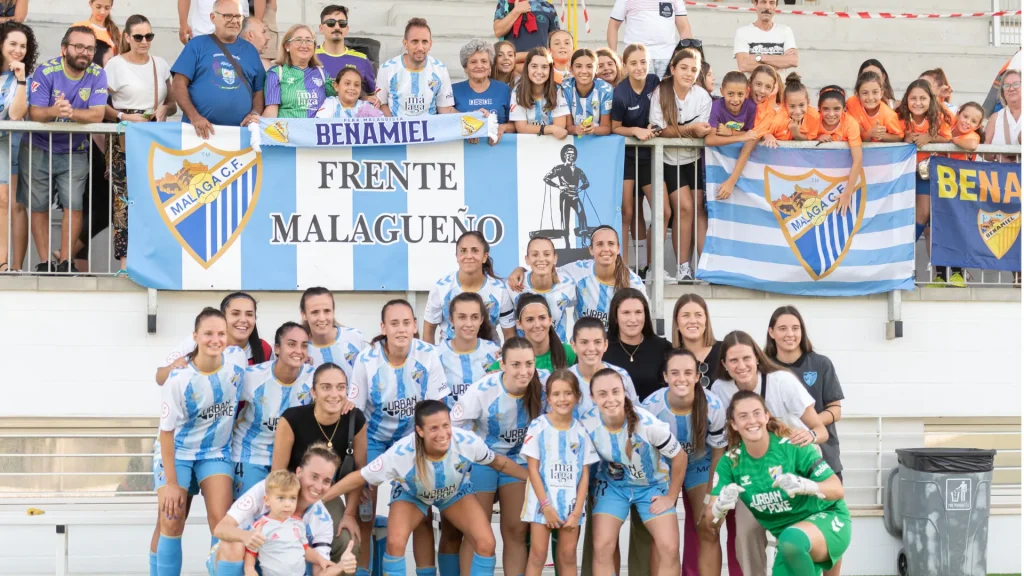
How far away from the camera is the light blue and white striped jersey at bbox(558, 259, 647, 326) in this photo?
758 centimetres

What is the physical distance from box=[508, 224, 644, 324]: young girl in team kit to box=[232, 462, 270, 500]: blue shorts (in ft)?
5.92

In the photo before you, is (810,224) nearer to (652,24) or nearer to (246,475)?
(652,24)

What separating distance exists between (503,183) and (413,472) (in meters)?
2.63

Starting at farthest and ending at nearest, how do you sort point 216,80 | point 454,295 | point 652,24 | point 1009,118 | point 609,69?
point 652,24, point 1009,118, point 609,69, point 216,80, point 454,295

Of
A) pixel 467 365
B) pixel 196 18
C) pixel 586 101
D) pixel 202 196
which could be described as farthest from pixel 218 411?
pixel 196 18

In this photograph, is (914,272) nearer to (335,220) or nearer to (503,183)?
(503,183)

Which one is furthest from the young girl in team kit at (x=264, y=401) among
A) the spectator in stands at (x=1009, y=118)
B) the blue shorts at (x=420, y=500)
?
the spectator in stands at (x=1009, y=118)

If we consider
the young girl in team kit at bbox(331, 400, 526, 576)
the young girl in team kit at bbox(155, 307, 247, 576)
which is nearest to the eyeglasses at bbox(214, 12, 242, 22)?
the young girl in team kit at bbox(155, 307, 247, 576)

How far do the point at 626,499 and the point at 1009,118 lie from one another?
15.7 ft

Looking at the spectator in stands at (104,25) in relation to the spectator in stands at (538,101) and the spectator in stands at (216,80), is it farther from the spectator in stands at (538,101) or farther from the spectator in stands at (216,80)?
the spectator in stands at (538,101)

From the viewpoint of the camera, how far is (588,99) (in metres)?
8.75

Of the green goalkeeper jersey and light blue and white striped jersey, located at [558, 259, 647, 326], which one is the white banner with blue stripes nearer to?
light blue and white striped jersey, located at [558, 259, 647, 326]

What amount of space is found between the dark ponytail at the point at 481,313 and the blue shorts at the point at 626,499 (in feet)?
3.70

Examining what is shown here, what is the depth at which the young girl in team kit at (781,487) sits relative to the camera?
6387 mm
